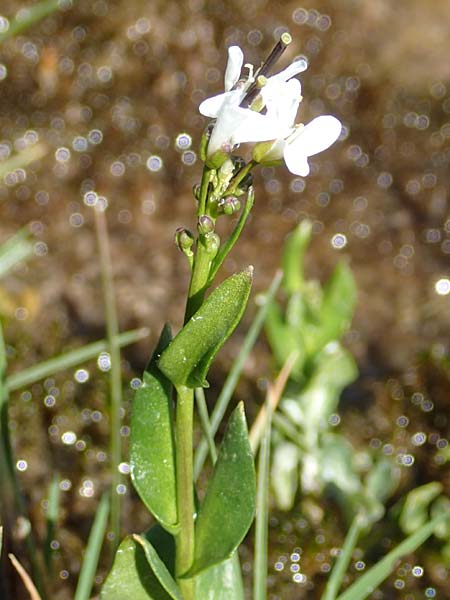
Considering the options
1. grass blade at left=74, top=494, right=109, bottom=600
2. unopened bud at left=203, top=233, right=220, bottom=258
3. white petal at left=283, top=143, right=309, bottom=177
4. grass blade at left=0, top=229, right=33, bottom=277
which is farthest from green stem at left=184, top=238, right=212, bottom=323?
grass blade at left=0, top=229, right=33, bottom=277

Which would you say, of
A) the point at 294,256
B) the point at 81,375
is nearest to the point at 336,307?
the point at 294,256

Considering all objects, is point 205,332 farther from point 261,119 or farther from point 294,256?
point 294,256

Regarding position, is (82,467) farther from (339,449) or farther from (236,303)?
Answer: (236,303)

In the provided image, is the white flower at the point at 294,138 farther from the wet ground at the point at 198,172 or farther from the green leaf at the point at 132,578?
the wet ground at the point at 198,172

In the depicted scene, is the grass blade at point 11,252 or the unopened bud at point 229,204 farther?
the grass blade at point 11,252

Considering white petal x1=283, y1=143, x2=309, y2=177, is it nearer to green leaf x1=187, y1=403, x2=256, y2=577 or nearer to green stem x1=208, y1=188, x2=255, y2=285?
green stem x1=208, y1=188, x2=255, y2=285

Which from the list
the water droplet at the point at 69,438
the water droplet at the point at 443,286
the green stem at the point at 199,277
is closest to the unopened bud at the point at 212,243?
the green stem at the point at 199,277
